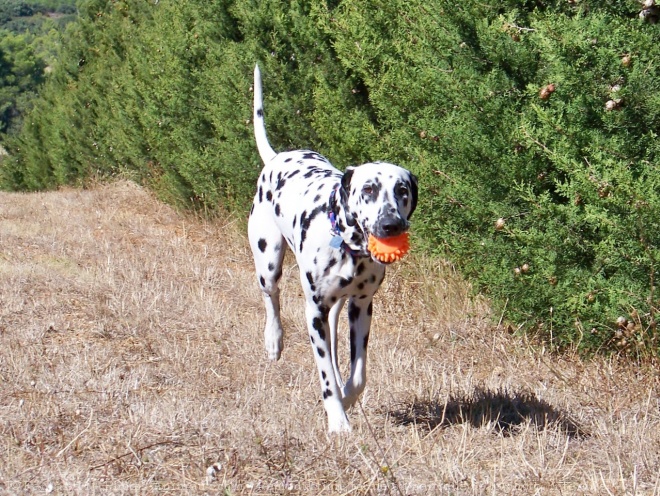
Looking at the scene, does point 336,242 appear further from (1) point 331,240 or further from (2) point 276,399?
(2) point 276,399

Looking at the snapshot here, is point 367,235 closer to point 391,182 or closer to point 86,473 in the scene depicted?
point 391,182

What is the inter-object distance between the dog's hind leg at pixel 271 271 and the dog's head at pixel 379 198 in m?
1.42

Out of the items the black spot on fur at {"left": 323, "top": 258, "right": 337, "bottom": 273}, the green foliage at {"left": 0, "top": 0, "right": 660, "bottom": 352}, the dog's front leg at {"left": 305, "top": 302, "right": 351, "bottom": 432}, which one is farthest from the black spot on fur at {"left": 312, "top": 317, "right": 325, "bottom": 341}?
the green foliage at {"left": 0, "top": 0, "right": 660, "bottom": 352}

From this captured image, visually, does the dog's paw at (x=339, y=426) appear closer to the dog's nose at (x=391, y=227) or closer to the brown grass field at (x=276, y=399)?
the brown grass field at (x=276, y=399)

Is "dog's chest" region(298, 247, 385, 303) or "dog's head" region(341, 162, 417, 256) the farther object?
"dog's chest" region(298, 247, 385, 303)

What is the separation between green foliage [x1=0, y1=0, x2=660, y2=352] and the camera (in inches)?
214

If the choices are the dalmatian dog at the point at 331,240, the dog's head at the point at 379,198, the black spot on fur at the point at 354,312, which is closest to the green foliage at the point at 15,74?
the dalmatian dog at the point at 331,240

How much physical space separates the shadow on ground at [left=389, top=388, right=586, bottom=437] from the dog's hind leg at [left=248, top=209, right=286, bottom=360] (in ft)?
3.55

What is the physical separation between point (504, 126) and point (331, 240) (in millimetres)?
1919

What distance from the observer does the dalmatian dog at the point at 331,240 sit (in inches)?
182

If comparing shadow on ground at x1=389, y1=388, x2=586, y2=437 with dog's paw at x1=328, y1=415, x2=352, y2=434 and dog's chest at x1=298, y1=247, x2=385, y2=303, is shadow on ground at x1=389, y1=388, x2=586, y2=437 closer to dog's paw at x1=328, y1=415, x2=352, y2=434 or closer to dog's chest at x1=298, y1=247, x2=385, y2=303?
dog's paw at x1=328, y1=415, x2=352, y2=434

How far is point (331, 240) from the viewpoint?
16.2 ft

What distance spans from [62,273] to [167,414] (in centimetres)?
443

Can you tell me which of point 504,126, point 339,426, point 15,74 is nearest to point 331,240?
point 339,426
